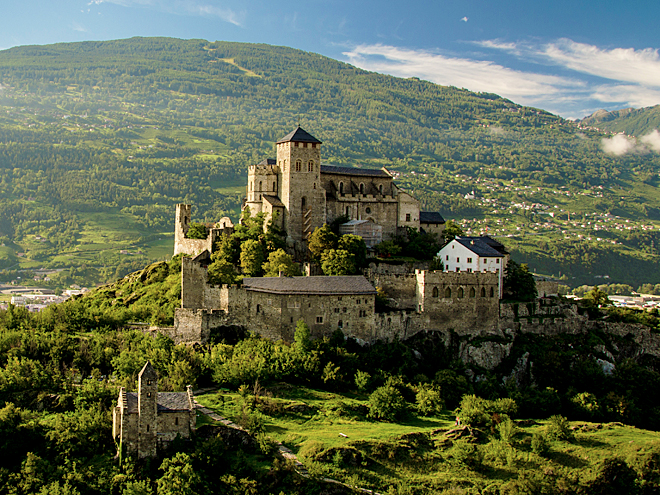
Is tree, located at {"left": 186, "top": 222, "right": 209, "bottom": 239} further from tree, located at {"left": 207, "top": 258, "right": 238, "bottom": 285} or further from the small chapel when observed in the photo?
tree, located at {"left": 207, "top": 258, "right": 238, "bottom": 285}

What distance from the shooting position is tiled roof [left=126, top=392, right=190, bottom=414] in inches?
1859

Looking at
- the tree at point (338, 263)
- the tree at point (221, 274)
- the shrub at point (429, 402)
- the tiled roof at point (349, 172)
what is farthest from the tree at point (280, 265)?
the shrub at point (429, 402)

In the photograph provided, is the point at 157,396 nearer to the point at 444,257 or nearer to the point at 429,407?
the point at 429,407

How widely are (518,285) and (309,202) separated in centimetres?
2481

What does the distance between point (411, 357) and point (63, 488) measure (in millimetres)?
32150

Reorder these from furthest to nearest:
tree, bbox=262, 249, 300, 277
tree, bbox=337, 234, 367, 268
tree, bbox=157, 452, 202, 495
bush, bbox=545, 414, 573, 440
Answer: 1. tree, bbox=337, 234, 367, 268
2. tree, bbox=262, 249, 300, 277
3. bush, bbox=545, 414, 573, 440
4. tree, bbox=157, 452, 202, 495

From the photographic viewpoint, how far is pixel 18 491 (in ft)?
158

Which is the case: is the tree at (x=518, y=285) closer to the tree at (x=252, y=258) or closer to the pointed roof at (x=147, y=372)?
the tree at (x=252, y=258)

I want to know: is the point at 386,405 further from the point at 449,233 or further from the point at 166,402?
the point at 449,233

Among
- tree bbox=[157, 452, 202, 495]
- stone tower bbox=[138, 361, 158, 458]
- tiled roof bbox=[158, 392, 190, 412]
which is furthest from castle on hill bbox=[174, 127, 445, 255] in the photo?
tree bbox=[157, 452, 202, 495]

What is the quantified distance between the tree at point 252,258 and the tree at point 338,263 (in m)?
6.44

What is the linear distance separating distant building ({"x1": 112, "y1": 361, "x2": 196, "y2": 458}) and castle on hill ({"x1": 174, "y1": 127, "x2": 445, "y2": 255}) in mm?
31577

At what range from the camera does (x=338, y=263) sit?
72125mm

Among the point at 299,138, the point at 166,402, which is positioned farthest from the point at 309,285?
the point at 299,138
